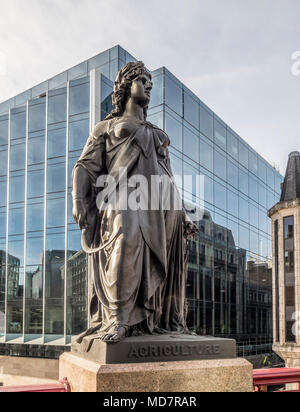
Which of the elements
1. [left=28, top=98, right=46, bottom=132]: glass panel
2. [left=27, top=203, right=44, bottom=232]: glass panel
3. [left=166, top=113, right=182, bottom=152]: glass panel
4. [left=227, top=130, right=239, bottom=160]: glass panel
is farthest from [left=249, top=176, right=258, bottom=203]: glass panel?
[left=27, top=203, right=44, bottom=232]: glass panel

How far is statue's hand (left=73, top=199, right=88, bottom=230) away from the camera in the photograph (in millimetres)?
5157

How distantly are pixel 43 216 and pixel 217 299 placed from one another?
13860mm

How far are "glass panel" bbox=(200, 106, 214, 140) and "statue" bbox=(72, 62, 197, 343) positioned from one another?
27891 millimetres

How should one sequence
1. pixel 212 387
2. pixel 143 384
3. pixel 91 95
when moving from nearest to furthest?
1. pixel 143 384
2. pixel 212 387
3. pixel 91 95

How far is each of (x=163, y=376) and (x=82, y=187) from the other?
227cm

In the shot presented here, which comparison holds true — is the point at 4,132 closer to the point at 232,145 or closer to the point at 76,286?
the point at 76,286

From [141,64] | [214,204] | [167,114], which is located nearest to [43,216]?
[167,114]

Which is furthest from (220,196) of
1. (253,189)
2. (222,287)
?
(253,189)

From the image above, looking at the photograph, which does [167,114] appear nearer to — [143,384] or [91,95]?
[91,95]

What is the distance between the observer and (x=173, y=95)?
2908 centimetres

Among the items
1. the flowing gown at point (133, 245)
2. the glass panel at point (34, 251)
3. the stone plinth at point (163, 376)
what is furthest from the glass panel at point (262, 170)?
the stone plinth at point (163, 376)

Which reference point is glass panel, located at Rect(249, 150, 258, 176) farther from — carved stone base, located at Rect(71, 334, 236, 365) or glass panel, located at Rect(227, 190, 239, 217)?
carved stone base, located at Rect(71, 334, 236, 365)

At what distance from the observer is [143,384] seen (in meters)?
4.09

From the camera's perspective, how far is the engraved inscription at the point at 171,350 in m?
4.32
